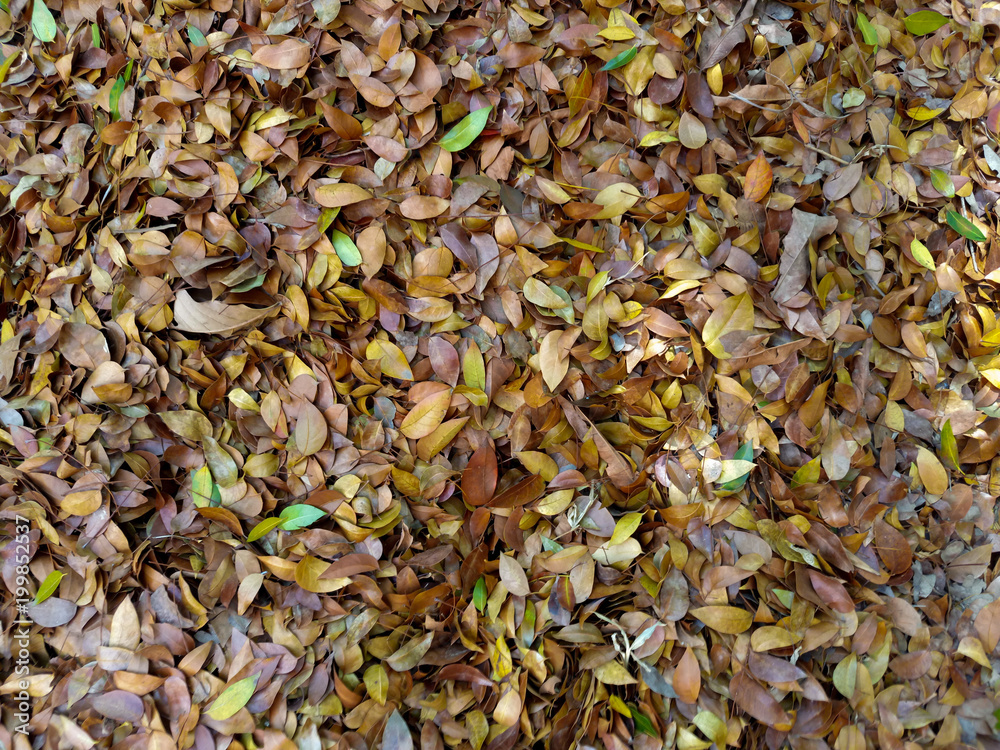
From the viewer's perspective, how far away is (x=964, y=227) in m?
0.99

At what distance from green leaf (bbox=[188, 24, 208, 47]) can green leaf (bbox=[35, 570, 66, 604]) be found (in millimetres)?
816

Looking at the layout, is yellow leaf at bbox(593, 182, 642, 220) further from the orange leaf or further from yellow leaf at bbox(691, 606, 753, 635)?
yellow leaf at bbox(691, 606, 753, 635)

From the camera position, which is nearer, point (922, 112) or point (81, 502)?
point (81, 502)

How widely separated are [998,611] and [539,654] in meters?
0.65

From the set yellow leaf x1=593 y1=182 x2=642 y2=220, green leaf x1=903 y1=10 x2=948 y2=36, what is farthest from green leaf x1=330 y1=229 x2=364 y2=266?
green leaf x1=903 y1=10 x2=948 y2=36

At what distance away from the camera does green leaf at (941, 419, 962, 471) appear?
0.95 m

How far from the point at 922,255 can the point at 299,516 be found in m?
1.00

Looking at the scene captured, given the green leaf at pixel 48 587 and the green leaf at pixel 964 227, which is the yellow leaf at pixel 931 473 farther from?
the green leaf at pixel 48 587

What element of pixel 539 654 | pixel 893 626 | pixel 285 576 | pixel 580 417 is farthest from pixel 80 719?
pixel 893 626

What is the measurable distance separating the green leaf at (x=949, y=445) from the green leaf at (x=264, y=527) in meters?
0.97

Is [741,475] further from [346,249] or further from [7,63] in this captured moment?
[7,63]

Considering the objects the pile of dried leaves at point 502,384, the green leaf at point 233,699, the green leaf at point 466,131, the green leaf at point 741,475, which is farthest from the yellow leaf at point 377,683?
the green leaf at point 466,131

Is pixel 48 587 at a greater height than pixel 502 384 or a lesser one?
lesser

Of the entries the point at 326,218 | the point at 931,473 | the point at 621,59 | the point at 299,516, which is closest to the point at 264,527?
the point at 299,516
